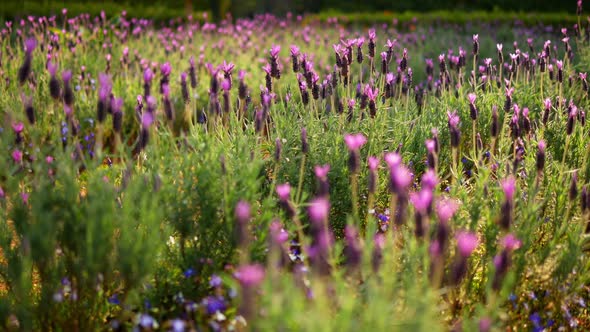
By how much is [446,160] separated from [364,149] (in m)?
0.66

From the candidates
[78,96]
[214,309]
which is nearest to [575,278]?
[214,309]

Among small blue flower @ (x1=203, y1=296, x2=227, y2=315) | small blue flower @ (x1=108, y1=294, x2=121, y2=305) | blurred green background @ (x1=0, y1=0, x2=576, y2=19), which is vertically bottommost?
small blue flower @ (x1=108, y1=294, x2=121, y2=305)

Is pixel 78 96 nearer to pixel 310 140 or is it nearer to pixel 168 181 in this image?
pixel 310 140

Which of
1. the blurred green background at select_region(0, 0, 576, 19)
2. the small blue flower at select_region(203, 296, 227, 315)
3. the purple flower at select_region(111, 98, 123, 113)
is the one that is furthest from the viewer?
the blurred green background at select_region(0, 0, 576, 19)

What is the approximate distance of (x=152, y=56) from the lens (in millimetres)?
7055

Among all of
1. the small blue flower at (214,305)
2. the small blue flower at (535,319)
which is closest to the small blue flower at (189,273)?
the small blue flower at (214,305)

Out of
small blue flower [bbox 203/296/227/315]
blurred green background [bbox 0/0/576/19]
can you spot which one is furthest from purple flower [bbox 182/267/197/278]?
blurred green background [bbox 0/0/576/19]

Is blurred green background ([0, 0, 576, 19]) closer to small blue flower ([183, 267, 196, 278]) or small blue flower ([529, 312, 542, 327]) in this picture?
small blue flower ([183, 267, 196, 278])

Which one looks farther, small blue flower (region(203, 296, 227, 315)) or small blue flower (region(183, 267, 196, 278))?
small blue flower (region(183, 267, 196, 278))

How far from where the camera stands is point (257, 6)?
15656 millimetres

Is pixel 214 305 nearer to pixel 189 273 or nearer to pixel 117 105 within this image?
pixel 189 273

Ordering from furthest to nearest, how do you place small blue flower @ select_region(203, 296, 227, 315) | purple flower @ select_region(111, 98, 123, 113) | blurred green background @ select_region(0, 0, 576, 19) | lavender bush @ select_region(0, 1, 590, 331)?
blurred green background @ select_region(0, 0, 576, 19) < purple flower @ select_region(111, 98, 123, 113) < small blue flower @ select_region(203, 296, 227, 315) < lavender bush @ select_region(0, 1, 590, 331)

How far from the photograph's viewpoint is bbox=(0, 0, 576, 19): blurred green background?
1062 cm

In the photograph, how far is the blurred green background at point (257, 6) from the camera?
10.6 metres
